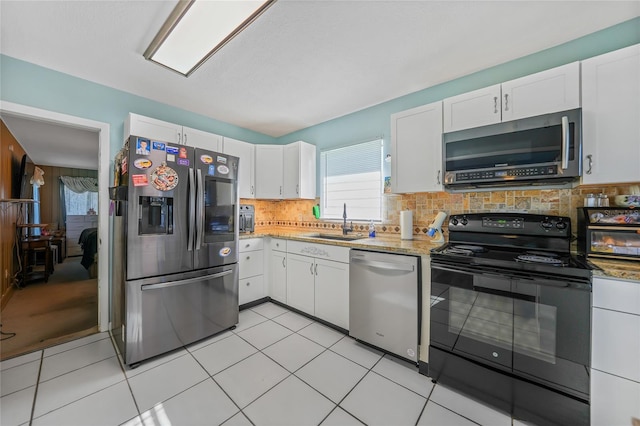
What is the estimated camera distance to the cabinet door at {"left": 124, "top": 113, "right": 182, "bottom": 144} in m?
2.48

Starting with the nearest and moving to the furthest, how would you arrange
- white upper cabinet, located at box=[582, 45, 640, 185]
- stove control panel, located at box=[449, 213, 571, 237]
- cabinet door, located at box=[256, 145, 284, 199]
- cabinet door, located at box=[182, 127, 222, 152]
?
white upper cabinet, located at box=[582, 45, 640, 185]
stove control panel, located at box=[449, 213, 571, 237]
cabinet door, located at box=[182, 127, 222, 152]
cabinet door, located at box=[256, 145, 284, 199]

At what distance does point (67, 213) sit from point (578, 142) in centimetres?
1103

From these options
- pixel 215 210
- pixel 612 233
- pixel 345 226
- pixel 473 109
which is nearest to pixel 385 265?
pixel 345 226

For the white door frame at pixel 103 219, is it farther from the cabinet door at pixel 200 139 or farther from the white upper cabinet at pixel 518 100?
the white upper cabinet at pixel 518 100

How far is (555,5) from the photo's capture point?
5.04 ft

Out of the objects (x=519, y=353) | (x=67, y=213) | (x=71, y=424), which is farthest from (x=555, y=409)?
(x=67, y=213)

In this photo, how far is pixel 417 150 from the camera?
7.47 feet

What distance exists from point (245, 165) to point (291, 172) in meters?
0.68

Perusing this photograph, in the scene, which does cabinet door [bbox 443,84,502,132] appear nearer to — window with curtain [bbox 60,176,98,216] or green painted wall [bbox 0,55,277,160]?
green painted wall [bbox 0,55,277,160]

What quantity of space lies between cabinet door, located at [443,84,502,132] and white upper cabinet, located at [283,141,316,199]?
1.89 m

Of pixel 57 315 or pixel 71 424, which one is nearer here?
pixel 71 424

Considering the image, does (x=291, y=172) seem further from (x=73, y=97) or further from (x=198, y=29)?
(x=73, y=97)

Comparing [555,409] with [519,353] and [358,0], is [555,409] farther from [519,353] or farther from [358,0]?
[358,0]

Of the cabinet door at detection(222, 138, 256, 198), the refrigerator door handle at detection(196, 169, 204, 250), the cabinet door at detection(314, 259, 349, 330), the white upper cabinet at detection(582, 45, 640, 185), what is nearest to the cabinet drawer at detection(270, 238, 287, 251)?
the cabinet door at detection(314, 259, 349, 330)
